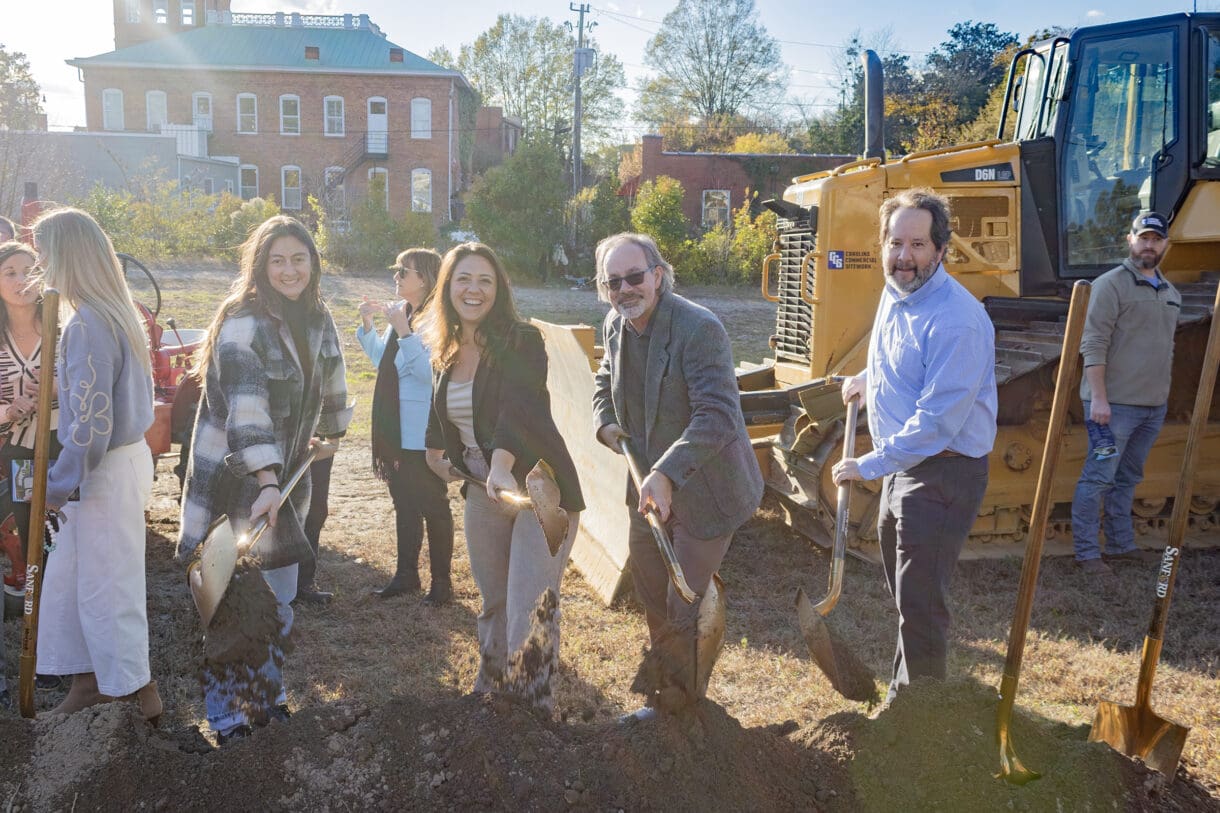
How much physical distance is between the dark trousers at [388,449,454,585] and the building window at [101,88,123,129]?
37.9 meters

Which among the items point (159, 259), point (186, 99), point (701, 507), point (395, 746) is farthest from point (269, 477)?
point (186, 99)

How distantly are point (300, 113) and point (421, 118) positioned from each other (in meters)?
4.52

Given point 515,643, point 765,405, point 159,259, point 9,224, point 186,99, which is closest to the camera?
point 515,643

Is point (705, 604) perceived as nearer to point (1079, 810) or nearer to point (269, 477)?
point (1079, 810)

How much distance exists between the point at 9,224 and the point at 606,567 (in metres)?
3.53

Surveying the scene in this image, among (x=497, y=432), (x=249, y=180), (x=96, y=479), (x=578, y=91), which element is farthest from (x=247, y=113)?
(x=497, y=432)

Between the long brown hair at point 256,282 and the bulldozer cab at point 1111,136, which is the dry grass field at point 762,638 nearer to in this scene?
the long brown hair at point 256,282

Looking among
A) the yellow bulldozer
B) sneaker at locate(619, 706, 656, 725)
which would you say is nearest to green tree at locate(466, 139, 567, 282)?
the yellow bulldozer

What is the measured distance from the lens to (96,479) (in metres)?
3.35

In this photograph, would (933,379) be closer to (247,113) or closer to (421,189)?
(421,189)

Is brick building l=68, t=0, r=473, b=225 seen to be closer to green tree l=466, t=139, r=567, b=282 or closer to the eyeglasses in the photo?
green tree l=466, t=139, r=567, b=282

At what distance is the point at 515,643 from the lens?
3.49 meters

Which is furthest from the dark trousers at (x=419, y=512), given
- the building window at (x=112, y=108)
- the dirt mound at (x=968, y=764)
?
the building window at (x=112, y=108)

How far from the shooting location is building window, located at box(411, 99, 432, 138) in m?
36.8
